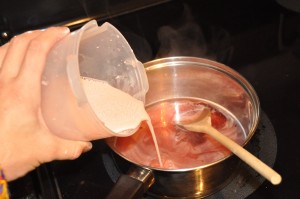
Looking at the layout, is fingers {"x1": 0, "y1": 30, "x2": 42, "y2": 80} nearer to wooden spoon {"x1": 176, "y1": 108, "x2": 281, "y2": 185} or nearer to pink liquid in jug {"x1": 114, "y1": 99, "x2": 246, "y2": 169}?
pink liquid in jug {"x1": 114, "y1": 99, "x2": 246, "y2": 169}

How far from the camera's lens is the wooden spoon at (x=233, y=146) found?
563mm

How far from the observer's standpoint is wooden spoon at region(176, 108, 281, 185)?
563mm

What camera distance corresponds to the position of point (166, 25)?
39.8 inches

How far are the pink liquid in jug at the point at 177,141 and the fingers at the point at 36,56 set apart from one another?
0.26 m

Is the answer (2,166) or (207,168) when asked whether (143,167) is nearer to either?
(207,168)

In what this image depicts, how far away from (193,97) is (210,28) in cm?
19

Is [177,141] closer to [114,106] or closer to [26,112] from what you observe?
[114,106]

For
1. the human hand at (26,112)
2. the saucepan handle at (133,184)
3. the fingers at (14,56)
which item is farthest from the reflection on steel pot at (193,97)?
the fingers at (14,56)

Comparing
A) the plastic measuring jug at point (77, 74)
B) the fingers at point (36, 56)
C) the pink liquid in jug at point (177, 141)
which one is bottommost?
the pink liquid in jug at point (177, 141)

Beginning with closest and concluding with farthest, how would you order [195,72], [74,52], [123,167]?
[74,52], [123,167], [195,72]

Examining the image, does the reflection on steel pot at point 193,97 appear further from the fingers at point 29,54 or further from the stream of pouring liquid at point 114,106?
the fingers at point 29,54

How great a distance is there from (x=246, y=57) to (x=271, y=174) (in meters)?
→ 0.44

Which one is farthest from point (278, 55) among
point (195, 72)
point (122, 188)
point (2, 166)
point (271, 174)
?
point (2, 166)

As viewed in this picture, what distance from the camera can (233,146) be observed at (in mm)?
632
